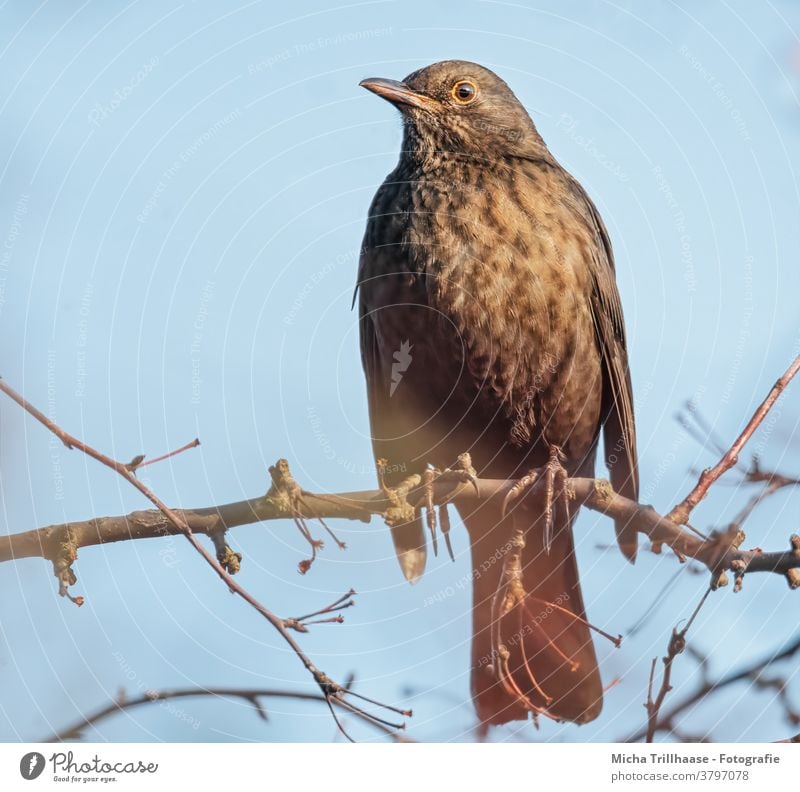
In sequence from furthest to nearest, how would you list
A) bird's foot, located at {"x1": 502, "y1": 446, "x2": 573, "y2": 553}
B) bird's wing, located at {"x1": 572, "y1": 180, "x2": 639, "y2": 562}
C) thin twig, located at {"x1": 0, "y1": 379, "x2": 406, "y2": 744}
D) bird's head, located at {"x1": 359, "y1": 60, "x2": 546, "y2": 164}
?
bird's head, located at {"x1": 359, "y1": 60, "x2": 546, "y2": 164}, bird's wing, located at {"x1": 572, "y1": 180, "x2": 639, "y2": 562}, bird's foot, located at {"x1": 502, "y1": 446, "x2": 573, "y2": 553}, thin twig, located at {"x1": 0, "y1": 379, "x2": 406, "y2": 744}

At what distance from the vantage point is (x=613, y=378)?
532cm

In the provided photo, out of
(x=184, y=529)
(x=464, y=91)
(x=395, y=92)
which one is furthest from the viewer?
(x=464, y=91)

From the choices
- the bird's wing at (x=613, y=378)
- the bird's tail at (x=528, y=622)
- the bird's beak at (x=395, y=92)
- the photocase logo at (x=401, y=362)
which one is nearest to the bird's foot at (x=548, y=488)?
the bird's tail at (x=528, y=622)

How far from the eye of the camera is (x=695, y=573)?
3912 millimetres

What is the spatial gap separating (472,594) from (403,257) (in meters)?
1.70

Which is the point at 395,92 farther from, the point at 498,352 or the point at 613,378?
the point at 613,378

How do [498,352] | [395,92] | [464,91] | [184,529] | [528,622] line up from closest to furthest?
[184,529] → [528,622] → [498,352] → [395,92] → [464,91]

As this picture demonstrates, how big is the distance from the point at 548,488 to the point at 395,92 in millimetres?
2283

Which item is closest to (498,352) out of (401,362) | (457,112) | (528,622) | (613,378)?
(401,362)
